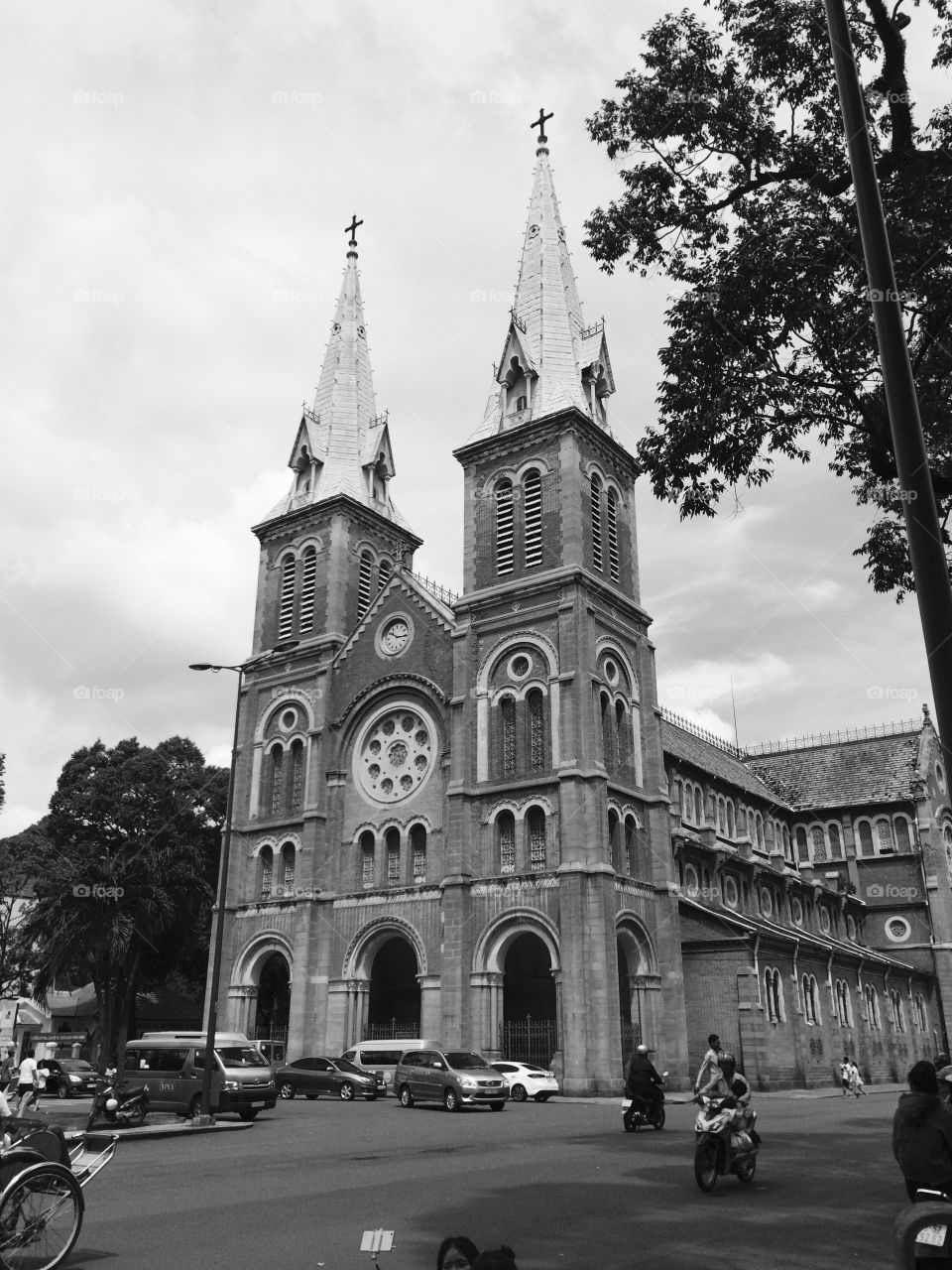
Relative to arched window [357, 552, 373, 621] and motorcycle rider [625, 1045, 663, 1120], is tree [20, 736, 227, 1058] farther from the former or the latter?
motorcycle rider [625, 1045, 663, 1120]

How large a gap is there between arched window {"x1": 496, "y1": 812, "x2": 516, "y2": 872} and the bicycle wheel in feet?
97.6

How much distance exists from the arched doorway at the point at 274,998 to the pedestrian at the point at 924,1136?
38.6 meters

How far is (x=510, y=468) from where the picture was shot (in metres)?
44.3

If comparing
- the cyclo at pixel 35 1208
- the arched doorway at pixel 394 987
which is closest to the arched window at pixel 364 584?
the arched doorway at pixel 394 987

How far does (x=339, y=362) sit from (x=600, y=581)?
875 inches

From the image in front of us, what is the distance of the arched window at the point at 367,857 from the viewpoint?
41.9m

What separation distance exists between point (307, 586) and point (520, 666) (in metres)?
Answer: 13.8

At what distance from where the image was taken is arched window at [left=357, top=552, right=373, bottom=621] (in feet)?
164

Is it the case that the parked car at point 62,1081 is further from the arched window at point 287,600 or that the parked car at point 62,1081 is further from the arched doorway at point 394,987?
the arched window at point 287,600

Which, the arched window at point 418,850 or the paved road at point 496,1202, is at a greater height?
the arched window at point 418,850

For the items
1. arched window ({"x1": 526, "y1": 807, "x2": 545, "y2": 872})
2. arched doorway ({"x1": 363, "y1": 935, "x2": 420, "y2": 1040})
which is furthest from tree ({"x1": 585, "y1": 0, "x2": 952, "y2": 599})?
arched doorway ({"x1": 363, "y1": 935, "x2": 420, "y2": 1040})

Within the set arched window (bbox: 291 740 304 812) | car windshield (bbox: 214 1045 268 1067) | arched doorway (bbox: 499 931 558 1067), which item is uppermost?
arched window (bbox: 291 740 304 812)

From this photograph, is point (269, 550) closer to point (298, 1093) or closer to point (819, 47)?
point (298, 1093)

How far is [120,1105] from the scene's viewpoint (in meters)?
22.2
